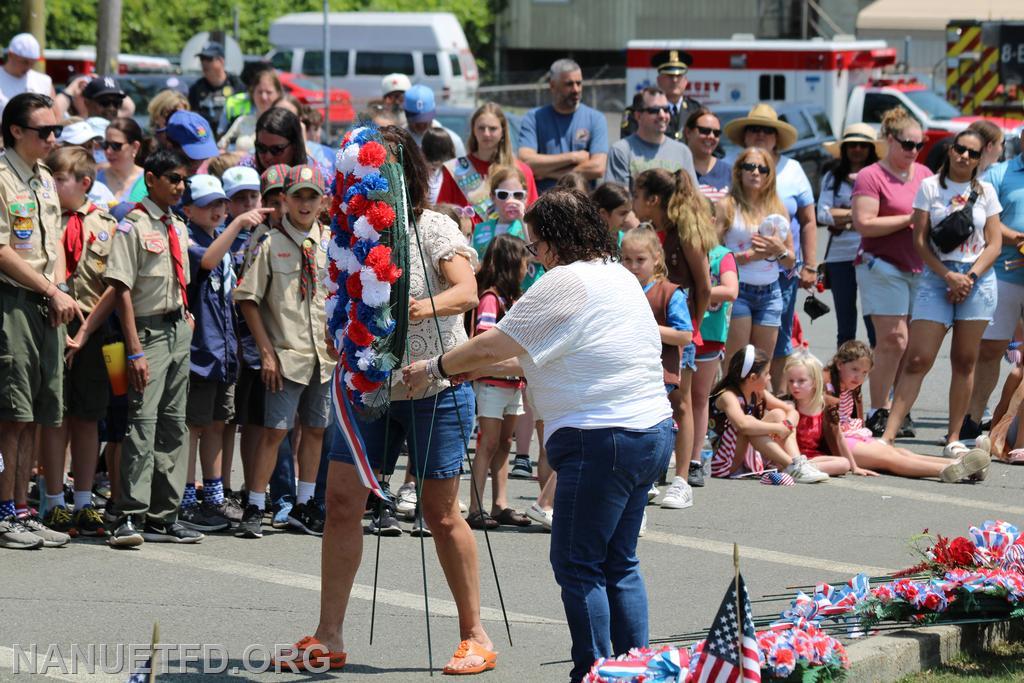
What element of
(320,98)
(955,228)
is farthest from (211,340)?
(320,98)

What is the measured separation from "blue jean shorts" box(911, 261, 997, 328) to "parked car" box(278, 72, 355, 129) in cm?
1869

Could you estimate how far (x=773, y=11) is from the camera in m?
52.4

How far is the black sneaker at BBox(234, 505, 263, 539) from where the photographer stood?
7.81 m

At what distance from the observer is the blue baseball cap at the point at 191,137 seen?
8438mm

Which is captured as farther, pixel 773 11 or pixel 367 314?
pixel 773 11

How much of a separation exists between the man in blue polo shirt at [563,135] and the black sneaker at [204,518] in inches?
168

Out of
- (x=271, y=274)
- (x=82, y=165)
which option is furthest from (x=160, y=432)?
(x=82, y=165)

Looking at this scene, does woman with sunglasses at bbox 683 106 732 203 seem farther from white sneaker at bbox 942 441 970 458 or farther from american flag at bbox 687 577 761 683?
american flag at bbox 687 577 761 683

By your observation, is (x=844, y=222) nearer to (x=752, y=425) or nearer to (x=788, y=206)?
(x=788, y=206)

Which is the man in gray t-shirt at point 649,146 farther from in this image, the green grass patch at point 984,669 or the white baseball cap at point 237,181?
the green grass patch at point 984,669

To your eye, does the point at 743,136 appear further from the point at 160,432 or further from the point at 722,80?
the point at 722,80

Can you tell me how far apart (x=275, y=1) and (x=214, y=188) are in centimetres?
4295

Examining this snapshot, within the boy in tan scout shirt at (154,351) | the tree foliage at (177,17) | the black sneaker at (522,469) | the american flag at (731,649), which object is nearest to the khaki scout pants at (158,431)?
the boy in tan scout shirt at (154,351)

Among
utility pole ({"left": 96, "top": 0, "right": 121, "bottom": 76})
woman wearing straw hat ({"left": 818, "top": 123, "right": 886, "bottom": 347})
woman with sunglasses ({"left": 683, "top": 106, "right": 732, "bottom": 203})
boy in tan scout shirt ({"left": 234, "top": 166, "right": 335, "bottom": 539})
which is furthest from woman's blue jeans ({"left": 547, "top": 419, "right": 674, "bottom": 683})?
utility pole ({"left": 96, "top": 0, "right": 121, "bottom": 76})
